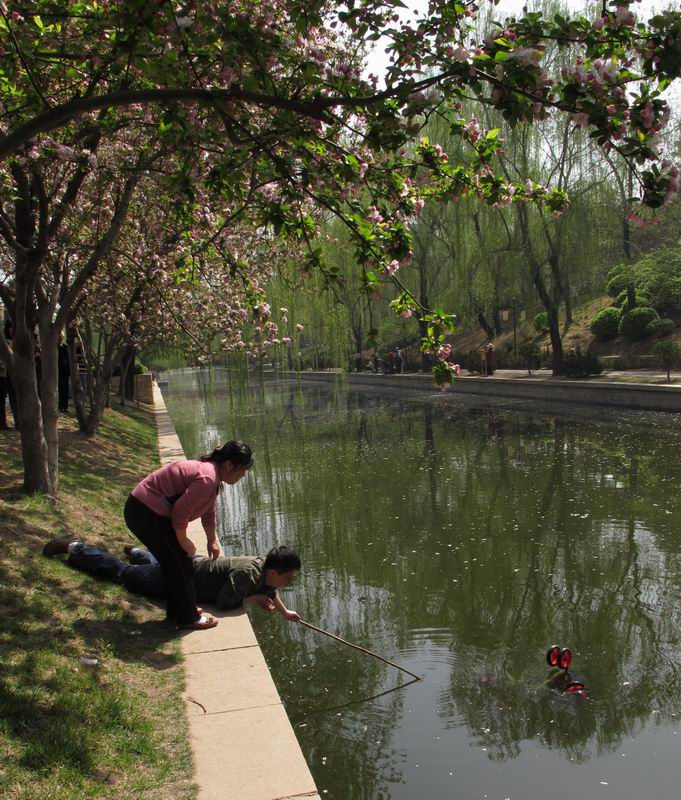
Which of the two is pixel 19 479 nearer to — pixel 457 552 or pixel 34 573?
pixel 34 573

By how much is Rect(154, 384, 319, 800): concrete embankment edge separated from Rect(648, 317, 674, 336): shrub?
83.3ft

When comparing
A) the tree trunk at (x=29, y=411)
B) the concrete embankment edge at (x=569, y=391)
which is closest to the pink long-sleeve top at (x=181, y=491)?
the tree trunk at (x=29, y=411)

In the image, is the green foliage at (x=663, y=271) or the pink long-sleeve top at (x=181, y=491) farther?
the green foliage at (x=663, y=271)

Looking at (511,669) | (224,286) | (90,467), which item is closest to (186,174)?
(511,669)

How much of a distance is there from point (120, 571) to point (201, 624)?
0.94 meters

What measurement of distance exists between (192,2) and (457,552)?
18.1 feet

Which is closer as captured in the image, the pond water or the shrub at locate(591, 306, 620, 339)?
the pond water

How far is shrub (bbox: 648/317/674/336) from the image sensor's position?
87.9 feet

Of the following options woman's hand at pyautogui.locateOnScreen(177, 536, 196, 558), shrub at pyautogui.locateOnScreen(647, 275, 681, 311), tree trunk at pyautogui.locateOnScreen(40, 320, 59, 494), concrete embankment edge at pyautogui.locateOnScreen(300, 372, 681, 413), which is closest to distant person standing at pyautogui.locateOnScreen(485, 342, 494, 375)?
concrete embankment edge at pyautogui.locateOnScreen(300, 372, 681, 413)

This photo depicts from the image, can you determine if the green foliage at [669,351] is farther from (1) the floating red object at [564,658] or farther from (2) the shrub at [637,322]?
(1) the floating red object at [564,658]

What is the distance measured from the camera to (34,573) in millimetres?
4918

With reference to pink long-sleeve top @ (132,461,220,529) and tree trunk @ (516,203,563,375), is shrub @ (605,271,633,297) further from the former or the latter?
pink long-sleeve top @ (132,461,220,529)

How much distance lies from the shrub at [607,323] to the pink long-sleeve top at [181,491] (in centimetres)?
2824

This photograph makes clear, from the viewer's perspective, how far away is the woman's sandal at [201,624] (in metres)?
4.72
